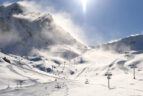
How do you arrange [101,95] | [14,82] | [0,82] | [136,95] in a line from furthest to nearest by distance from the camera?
[14,82], [0,82], [101,95], [136,95]

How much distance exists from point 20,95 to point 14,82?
200 ft

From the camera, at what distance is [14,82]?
128 metres

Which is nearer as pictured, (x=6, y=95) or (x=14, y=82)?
(x=6, y=95)

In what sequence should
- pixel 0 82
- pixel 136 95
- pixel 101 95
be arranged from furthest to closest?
1. pixel 0 82
2. pixel 101 95
3. pixel 136 95

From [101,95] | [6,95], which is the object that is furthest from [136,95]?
[6,95]

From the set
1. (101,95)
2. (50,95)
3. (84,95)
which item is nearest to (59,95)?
(50,95)

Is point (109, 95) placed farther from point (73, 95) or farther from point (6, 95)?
point (6, 95)

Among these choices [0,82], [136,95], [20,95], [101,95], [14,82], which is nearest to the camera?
[136,95]

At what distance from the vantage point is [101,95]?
63188 mm

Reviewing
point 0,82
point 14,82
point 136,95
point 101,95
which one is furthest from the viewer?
point 14,82

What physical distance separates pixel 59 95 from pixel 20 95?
41.9 ft

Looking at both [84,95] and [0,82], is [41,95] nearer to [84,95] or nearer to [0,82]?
[84,95]

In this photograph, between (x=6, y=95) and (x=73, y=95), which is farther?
(x=6, y=95)

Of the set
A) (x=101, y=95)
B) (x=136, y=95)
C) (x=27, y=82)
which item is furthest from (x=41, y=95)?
(x=27, y=82)
